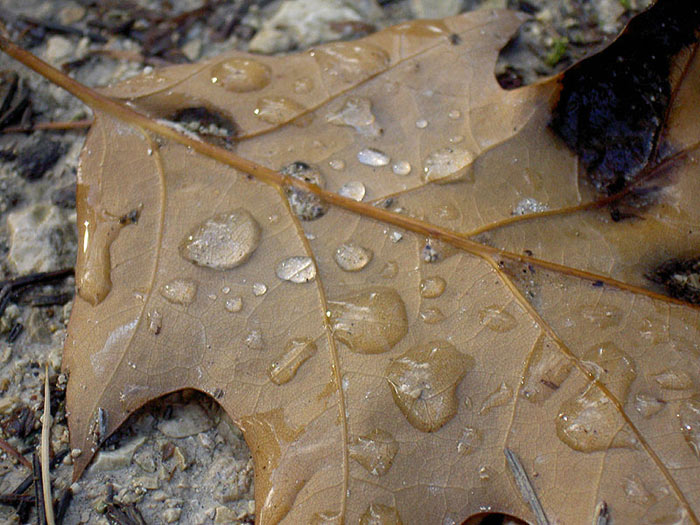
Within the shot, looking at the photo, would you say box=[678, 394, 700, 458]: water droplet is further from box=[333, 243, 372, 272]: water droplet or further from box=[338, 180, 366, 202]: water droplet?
box=[338, 180, 366, 202]: water droplet

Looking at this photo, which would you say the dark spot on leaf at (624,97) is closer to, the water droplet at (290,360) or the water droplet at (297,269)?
the water droplet at (297,269)

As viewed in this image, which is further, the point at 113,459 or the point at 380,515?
the point at 113,459

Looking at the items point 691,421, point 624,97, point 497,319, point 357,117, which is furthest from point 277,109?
point 691,421

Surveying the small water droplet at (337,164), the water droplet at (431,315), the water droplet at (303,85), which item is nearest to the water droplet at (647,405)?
the water droplet at (431,315)

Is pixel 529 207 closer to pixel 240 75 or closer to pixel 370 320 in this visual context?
pixel 370 320

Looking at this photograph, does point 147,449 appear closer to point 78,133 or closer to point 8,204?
point 8,204

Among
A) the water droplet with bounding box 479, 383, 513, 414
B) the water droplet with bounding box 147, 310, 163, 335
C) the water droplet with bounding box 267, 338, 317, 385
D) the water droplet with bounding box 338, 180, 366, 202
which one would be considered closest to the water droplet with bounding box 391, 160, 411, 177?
the water droplet with bounding box 338, 180, 366, 202
